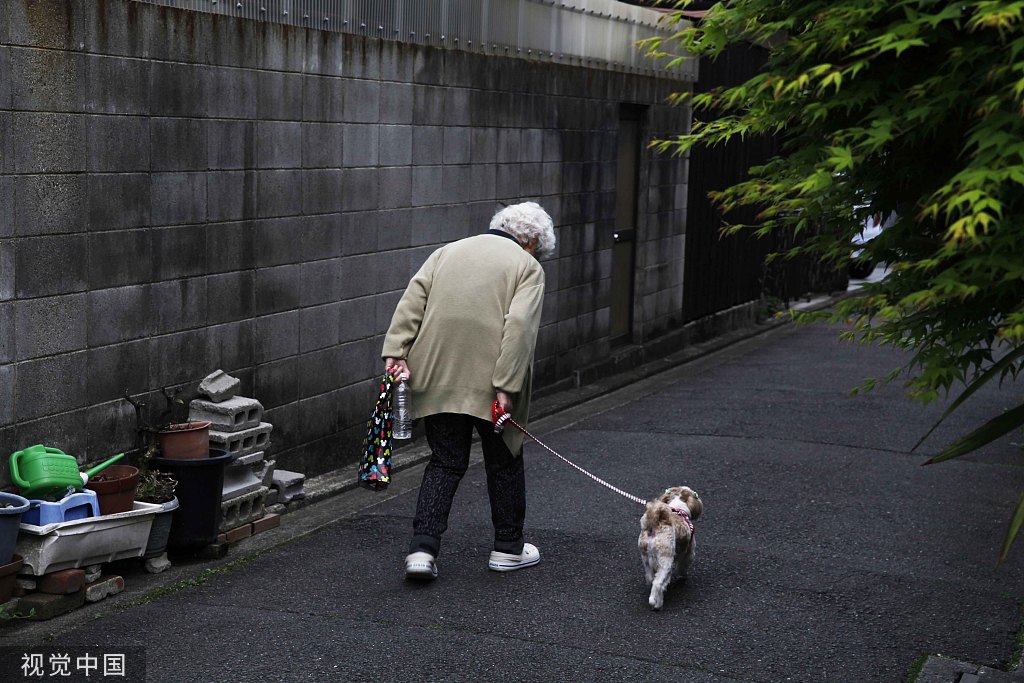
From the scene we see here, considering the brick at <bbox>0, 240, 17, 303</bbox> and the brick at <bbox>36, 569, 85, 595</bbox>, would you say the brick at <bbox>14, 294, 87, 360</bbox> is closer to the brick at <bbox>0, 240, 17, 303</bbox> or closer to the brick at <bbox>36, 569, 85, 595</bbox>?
the brick at <bbox>0, 240, 17, 303</bbox>

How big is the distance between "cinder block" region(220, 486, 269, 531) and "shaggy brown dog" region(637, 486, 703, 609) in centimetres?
220

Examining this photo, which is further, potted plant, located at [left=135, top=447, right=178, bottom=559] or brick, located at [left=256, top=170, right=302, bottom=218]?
brick, located at [left=256, top=170, right=302, bottom=218]

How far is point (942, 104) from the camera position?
4.02m

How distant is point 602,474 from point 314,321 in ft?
7.35

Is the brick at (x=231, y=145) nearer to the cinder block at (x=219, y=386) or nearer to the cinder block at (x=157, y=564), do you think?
the cinder block at (x=219, y=386)

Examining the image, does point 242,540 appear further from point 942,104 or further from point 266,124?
point 942,104

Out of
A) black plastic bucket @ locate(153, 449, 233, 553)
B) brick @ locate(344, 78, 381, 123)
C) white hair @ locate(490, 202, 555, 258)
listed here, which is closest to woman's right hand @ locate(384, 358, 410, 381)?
white hair @ locate(490, 202, 555, 258)

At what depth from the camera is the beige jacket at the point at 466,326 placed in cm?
623

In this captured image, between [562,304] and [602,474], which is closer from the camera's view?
[602,474]

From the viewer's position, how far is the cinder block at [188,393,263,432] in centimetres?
671

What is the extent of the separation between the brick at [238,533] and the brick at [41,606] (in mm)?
1159

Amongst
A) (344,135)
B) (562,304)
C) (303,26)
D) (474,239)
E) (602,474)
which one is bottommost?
(602,474)

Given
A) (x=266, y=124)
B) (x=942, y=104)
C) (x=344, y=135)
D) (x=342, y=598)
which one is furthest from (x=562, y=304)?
(x=942, y=104)

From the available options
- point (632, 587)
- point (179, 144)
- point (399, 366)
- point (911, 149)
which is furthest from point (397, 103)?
point (911, 149)
